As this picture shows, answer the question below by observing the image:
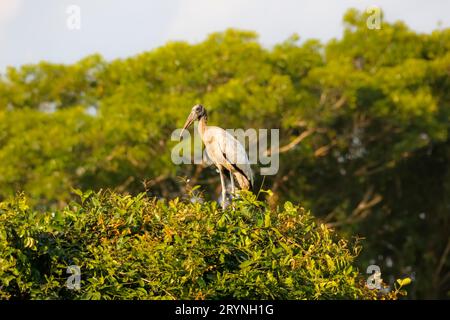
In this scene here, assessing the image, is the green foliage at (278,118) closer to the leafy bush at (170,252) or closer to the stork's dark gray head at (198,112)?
the stork's dark gray head at (198,112)

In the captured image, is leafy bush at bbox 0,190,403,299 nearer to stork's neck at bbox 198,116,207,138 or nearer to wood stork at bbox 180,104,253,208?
wood stork at bbox 180,104,253,208

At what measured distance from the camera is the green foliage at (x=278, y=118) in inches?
1180

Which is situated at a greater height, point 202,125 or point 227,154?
point 202,125

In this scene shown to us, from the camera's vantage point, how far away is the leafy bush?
9.84 meters

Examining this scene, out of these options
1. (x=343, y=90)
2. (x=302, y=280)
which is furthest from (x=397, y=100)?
(x=302, y=280)

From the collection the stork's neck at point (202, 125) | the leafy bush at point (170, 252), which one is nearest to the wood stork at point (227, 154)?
the stork's neck at point (202, 125)

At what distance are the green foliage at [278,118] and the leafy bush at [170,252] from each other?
60.2 feet

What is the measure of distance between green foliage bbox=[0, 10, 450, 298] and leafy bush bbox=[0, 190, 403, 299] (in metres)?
18.4

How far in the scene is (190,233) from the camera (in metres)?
10.0

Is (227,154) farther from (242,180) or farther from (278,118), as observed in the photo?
(278,118)

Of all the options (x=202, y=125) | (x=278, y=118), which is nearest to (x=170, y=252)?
(x=202, y=125)

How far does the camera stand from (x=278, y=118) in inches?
1213

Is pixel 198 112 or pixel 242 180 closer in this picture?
pixel 242 180

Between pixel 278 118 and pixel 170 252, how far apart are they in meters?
21.1
